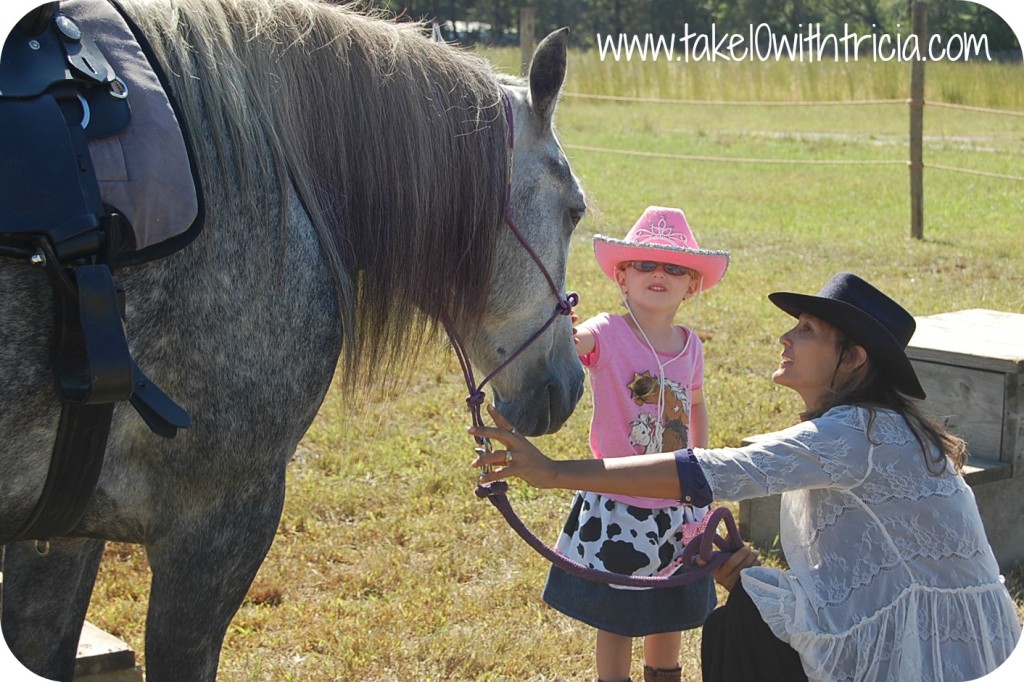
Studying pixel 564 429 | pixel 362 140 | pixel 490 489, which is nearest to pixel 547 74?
pixel 362 140

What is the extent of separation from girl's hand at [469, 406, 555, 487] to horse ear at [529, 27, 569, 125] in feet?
2.41

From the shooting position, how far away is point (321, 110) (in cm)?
221

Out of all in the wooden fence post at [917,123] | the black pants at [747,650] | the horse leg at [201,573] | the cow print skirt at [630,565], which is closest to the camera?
the horse leg at [201,573]

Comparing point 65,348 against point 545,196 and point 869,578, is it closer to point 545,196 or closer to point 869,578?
point 545,196

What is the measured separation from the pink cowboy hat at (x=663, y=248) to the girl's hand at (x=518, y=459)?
31.5 inches

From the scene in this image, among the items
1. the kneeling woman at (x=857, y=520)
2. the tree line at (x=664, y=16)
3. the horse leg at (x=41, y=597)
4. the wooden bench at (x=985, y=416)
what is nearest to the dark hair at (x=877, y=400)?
the kneeling woman at (x=857, y=520)

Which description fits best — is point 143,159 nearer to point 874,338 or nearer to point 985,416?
point 874,338

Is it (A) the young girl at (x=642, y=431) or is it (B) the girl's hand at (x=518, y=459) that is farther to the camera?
(A) the young girl at (x=642, y=431)

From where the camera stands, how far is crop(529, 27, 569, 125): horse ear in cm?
241

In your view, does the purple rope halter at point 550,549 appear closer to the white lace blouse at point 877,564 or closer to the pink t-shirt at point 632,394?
the white lace blouse at point 877,564

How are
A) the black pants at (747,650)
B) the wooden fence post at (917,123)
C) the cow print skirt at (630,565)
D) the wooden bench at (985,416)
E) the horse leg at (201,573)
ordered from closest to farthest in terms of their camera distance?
1. the horse leg at (201,573)
2. the black pants at (747,650)
3. the cow print skirt at (630,565)
4. the wooden bench at (985,416)
5. the wooden fence post at (917,123)

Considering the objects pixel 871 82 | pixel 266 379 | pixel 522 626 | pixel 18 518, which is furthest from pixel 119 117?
pixel 871 82

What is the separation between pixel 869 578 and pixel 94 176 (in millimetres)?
1760

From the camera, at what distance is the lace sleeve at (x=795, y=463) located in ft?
7.52
